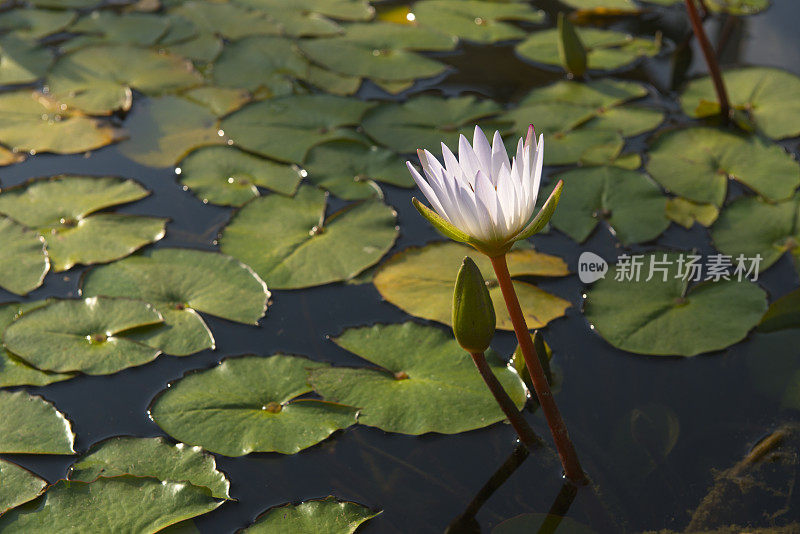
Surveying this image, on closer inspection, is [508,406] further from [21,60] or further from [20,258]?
[21,60]

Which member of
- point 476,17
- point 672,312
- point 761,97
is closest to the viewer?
point 672,312

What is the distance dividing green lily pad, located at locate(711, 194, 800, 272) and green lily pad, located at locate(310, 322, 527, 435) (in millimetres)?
987

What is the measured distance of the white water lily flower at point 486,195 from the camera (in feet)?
4.69

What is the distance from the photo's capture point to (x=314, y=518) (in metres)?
1.72

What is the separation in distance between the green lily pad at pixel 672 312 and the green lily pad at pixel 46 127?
2049mm

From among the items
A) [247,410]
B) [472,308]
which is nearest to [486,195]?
[472,308]

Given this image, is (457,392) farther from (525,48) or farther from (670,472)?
(525,48)

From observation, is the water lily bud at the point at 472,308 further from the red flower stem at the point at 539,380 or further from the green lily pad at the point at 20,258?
the green lily pad at the point at 20,258

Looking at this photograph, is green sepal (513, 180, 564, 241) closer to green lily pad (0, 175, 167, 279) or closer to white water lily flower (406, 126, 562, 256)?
white water lily flower (406, 126, 562, 256)

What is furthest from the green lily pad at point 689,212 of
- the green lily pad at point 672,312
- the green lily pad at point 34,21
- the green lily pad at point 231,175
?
the green lily pad at point 34,21

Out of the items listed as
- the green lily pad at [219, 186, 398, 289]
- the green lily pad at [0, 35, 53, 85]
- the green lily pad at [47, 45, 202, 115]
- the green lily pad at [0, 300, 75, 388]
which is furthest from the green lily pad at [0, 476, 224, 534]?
the green lily pad at [0, 35, 53, 85]

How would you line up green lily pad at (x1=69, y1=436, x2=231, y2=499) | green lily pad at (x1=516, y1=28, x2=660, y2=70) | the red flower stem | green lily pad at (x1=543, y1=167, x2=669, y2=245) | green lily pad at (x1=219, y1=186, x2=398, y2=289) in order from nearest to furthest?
1. the red flower stem
2. green lily pad at (x1=69, y1=436, x2=231, y2=499)
3. green lily pad at (x1=219, y1=186, x2=398, y2=289)
4. green lily pad at (x1=543, y1=167, x2=669, y2=245)
5. green lily pad at (x1=516, y1=28, x2=660, y2=70)

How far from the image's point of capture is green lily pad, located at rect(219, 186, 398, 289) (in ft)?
7.97

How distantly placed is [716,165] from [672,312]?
88 cm
